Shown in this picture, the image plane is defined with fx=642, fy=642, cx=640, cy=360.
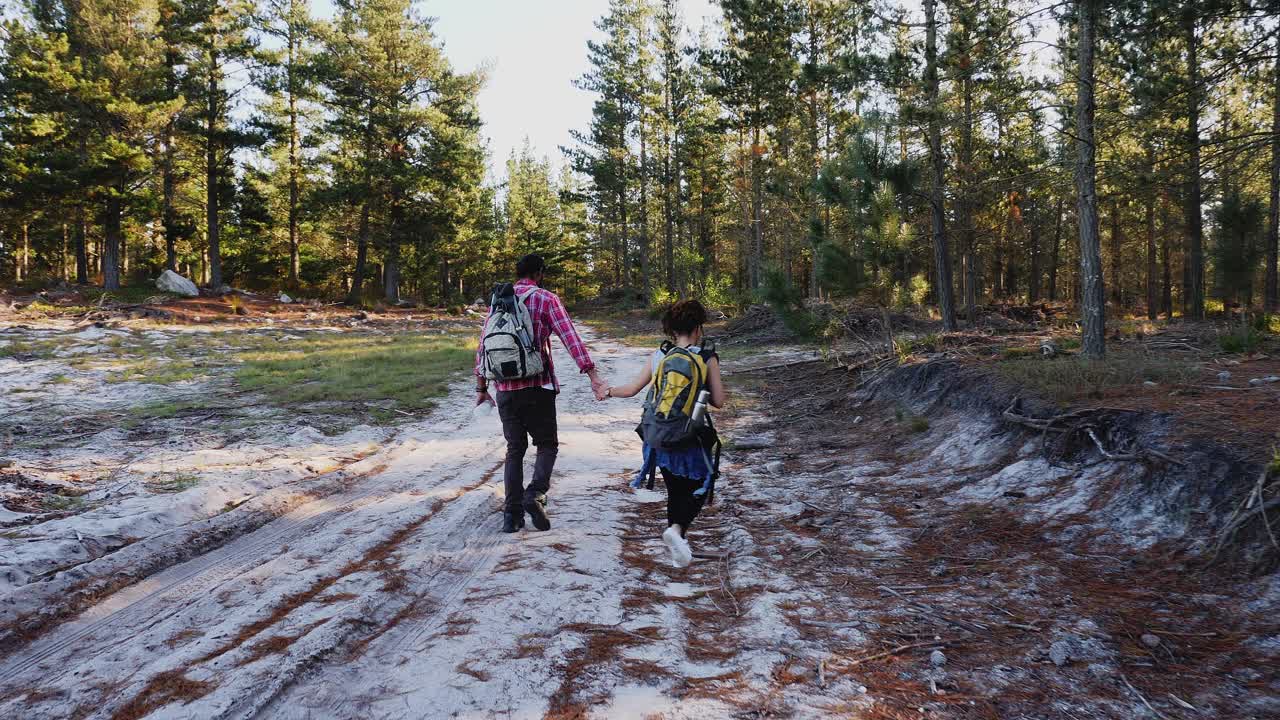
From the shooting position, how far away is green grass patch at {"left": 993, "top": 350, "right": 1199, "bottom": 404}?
6.21 m

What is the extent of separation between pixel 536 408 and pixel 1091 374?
18.7ft

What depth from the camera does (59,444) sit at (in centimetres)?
695

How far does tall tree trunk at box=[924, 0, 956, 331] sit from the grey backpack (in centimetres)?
1089

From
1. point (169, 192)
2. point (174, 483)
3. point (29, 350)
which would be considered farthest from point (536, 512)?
point (169, 192)

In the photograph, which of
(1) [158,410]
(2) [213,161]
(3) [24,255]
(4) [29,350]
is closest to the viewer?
(1) [158,410]

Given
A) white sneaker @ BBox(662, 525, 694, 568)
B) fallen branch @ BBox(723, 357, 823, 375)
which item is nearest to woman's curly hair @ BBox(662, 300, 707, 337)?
white sneaker @ BBox(662, 525, 694, 568)

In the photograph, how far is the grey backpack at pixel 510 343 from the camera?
4551 millimetres

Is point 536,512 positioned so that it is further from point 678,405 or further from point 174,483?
point 174,483

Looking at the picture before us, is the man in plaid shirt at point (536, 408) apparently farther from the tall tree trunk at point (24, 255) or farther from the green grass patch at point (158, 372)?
the tall tree trunk at point (24, 255)

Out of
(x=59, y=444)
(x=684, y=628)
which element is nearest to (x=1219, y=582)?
(x=684, y=628)

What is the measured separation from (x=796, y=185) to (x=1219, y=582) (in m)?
23.6

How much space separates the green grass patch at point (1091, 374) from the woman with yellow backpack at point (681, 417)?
4018 mm

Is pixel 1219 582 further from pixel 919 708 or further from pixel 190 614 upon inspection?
pixel 190 614

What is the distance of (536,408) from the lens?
4.73 m
